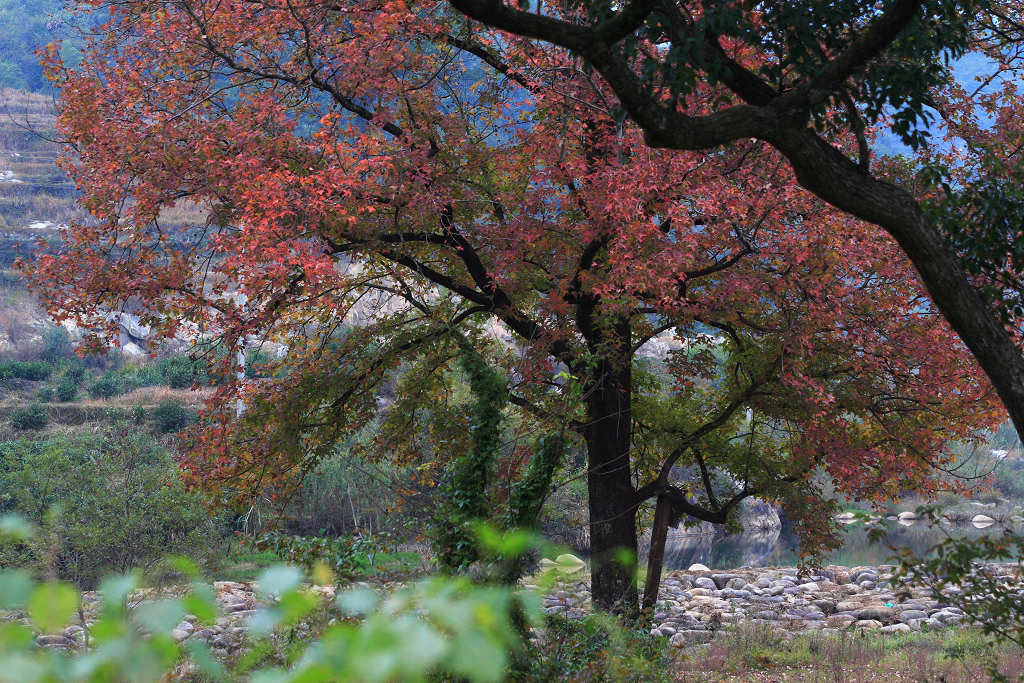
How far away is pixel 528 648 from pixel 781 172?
4.83 meters

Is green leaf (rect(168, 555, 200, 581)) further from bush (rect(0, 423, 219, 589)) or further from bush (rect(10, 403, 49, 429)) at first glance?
bush (rect(10, 403, 49, 429))

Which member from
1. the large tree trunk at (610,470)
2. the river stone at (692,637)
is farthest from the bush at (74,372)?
the large tree trunk at (610,470)

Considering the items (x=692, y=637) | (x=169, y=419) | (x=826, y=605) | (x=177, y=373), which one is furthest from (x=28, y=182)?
(x=826, y=605)

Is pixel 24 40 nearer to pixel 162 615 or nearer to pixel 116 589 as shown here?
pixel 116 589

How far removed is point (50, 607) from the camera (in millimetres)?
981

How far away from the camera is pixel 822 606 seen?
619 inches

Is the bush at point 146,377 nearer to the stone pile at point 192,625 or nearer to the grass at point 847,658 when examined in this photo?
the stone pile at point 192,625

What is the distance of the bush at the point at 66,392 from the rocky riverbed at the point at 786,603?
20899 millimetres

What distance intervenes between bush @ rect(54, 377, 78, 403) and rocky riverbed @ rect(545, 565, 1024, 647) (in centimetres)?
2090

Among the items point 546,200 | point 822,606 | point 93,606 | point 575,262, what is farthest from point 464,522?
point 822,606

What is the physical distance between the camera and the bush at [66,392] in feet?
94.2

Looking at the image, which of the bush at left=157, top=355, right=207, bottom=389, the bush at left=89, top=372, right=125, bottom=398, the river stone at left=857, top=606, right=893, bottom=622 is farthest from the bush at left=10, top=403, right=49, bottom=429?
the river stone at left=857, top=606, right=893, bottom=622

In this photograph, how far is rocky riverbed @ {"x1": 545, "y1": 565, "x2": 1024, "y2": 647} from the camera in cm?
1335

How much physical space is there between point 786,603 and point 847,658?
6653 millimetres
